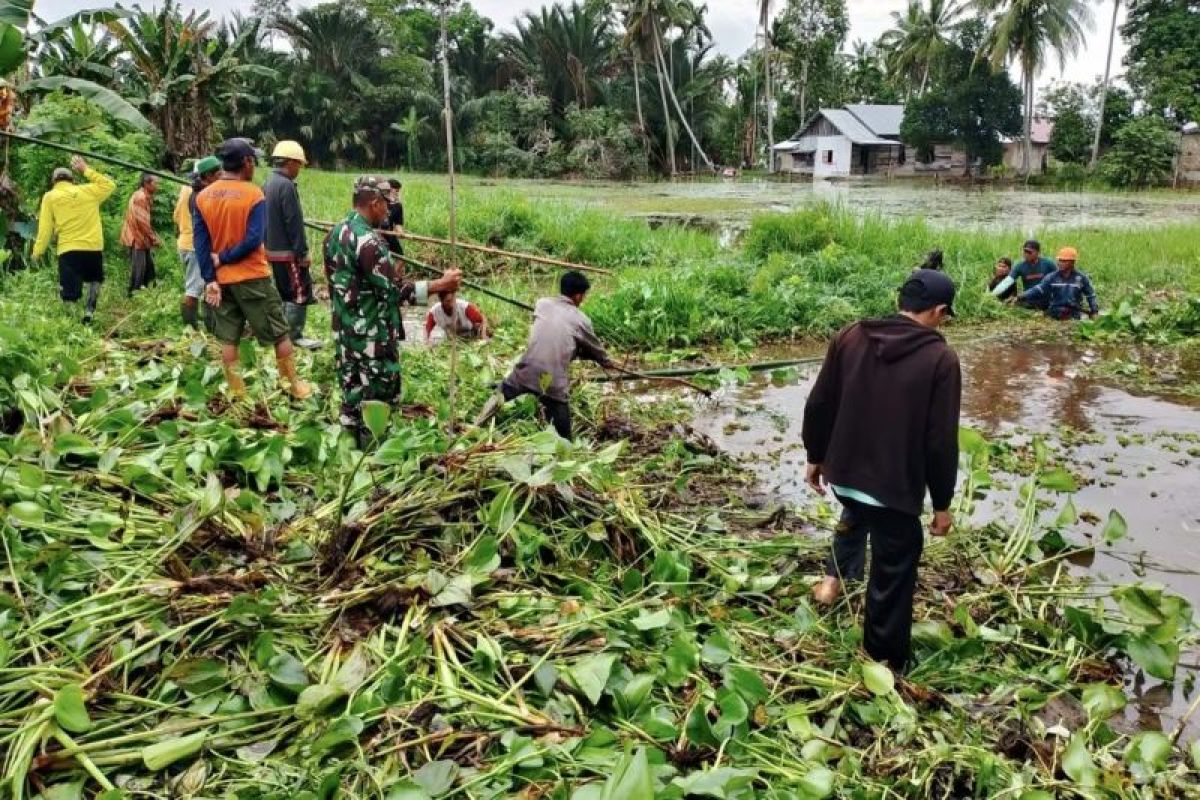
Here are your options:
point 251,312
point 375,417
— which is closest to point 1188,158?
point 251,312

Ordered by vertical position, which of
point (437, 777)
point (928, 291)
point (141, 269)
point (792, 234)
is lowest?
point (437, 777)

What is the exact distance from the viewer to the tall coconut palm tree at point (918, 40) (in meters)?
37.1

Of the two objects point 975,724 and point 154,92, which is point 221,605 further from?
point 154,92

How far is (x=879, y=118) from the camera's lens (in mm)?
38188

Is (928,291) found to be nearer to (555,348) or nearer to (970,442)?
(970,442)

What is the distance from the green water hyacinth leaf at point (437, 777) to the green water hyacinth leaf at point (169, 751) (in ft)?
1.72

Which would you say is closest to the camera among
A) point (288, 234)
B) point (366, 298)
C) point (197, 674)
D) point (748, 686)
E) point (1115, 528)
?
point (197, 674)

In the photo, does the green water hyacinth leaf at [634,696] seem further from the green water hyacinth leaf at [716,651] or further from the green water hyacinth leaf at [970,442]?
the green water hyacinth leaf at [970,442]

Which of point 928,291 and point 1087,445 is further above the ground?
point 928,291

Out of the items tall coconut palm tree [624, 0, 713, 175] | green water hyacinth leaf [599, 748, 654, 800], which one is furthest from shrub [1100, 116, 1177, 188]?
green water hyacinth leaf [599, 748, 654, 800]

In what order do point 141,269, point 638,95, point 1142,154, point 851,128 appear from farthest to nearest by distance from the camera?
point 851,128 < point 638,95 < point 1142,154 < point 141,269

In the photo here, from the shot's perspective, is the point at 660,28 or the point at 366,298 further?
the point at 660,28

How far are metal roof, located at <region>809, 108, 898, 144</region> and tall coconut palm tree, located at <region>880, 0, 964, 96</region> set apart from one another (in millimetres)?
2956

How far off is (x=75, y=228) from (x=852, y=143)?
34.4 meters
